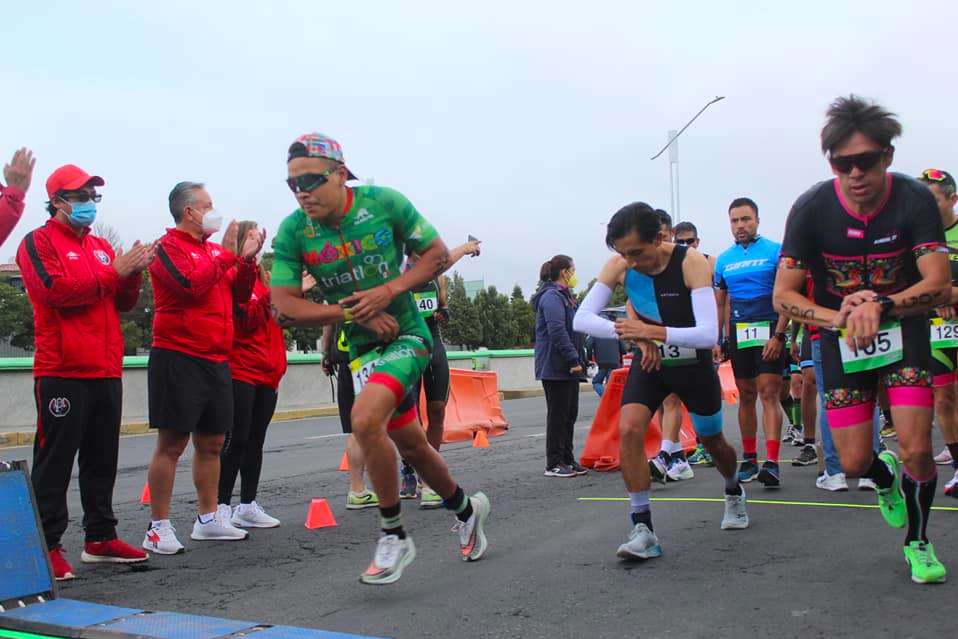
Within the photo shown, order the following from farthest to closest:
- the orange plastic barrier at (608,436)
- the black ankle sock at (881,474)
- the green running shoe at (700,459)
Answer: the green running shoe at (700,459)
the orange plastic barrier at (608,436)
the black ankle sock at (881,474)

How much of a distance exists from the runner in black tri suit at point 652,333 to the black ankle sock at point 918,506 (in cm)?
127

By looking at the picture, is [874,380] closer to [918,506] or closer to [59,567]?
[918,506]

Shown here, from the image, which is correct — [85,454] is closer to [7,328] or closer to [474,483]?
[474,483]

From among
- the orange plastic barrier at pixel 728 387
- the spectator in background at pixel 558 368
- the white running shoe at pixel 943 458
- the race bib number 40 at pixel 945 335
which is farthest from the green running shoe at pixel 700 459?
the orange plastic barrier at pixel 728 387

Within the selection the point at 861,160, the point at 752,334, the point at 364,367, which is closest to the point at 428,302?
the point at 752,334

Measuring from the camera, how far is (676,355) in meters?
5.45

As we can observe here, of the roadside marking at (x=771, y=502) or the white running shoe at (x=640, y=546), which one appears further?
the roadside marking at (x=771, y=502)

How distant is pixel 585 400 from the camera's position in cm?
2419

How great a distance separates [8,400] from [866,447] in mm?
15937

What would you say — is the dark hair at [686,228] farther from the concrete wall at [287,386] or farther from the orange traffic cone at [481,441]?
the concrete wall at [287,386]

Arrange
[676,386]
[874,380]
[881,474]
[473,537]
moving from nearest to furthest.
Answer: [874,380] < [881,474] < [473,537] < [676,386]

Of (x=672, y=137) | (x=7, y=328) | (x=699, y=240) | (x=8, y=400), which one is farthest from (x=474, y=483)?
(x=7, y=328)

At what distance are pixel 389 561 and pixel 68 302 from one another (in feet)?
7.68

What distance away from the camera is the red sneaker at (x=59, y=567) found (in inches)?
207
